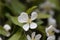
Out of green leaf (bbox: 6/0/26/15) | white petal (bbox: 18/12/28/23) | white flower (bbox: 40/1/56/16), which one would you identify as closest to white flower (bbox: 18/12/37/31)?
white petal (bbox: 18/12/28/23)

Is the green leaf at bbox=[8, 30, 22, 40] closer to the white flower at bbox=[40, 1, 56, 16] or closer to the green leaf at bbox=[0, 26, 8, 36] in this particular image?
the green leaf at bbox=[0, 26, 8, 36]

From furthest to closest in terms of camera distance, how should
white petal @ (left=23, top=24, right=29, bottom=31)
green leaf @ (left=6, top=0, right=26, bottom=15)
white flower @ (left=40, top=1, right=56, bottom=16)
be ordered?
white flower @ (left=40, top=1, right=56, bottom=16) → green leaf @ (left=6, top=0, right=26, bottom=15) → white petal @ (left=23, top=24, right=29, bottom=31)

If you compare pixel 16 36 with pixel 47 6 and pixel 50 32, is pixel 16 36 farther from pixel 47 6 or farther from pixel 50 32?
pixel 47 6

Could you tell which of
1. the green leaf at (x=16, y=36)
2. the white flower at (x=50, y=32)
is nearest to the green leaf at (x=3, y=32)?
the green leaf at (x=16, y=36)

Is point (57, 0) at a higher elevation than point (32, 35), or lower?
higher

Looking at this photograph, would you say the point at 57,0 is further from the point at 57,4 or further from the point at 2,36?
the point at 2,36

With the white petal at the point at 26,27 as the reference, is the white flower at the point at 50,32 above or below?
below

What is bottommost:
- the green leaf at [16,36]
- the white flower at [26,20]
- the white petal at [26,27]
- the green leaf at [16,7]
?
the green leaf at [16,36]

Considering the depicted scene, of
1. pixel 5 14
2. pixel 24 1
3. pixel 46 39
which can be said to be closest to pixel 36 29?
pixel 46 39

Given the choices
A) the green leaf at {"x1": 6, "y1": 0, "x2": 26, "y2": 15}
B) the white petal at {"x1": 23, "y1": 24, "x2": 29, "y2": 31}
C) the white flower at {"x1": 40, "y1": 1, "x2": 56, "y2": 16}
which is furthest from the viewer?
the white flower at {"x1": 40, "y1": 1, "x2": 56, "y2": 16}

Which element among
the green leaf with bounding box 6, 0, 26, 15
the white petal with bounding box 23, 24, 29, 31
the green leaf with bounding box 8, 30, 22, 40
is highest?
the green leaf with bounding box 6, 0, 26, 15

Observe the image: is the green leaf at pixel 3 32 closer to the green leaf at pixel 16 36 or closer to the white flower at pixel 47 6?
the green leaf at pixel 16 36
